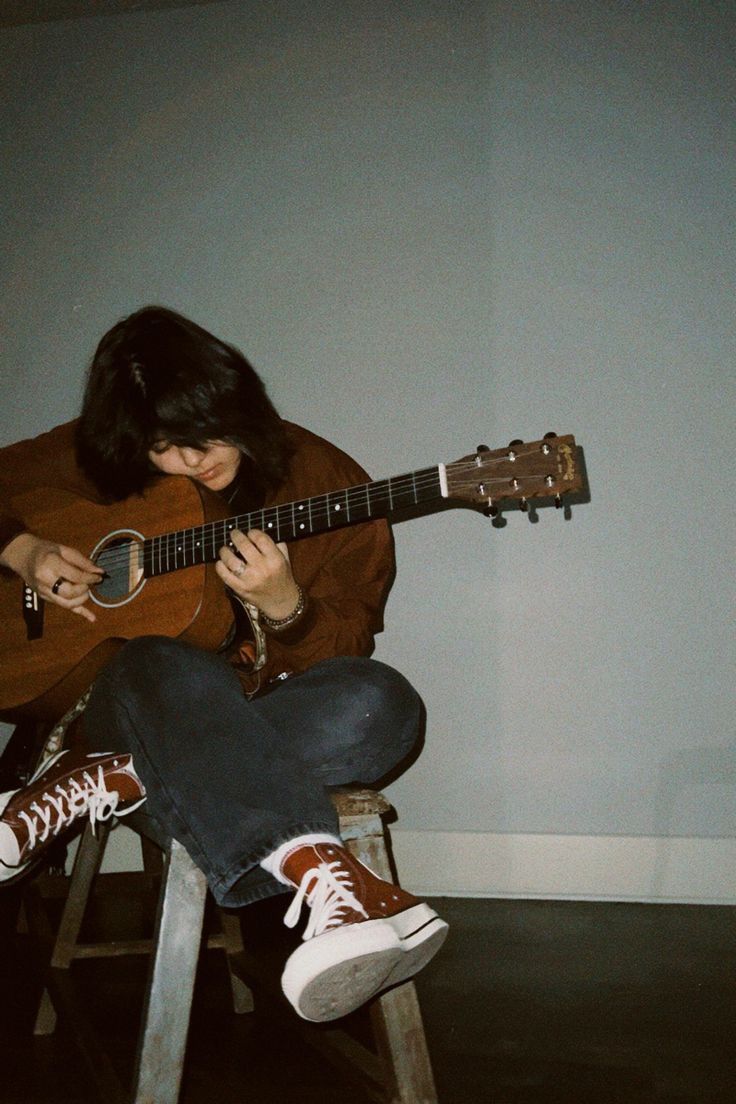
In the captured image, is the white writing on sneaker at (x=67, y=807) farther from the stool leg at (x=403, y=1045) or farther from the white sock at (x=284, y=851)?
the stool leg at (x=403, y=1045)

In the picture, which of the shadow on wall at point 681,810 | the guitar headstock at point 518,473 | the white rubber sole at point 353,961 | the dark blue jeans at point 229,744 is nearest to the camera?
the white rubber sole at point 353,961

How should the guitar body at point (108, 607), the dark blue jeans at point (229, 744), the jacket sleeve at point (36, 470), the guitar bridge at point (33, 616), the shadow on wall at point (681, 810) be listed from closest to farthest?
the dark blue jeans at point (229, 744) < the guitar body at point (108, 607) < the guitar bridge at point (33, 616) < the jacket sleeve at point (36, 470) < the shadow on wall at point (681, 810)

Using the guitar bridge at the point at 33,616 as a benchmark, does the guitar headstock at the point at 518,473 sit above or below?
above

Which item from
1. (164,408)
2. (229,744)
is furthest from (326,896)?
(164,408)

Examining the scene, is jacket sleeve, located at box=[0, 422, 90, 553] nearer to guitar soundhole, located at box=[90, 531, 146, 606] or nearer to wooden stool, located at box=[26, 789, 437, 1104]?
guitar soundhole, located at box=[90, 531, 146, 606]

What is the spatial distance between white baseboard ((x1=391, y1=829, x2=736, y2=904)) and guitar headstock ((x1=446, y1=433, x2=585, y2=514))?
964 mm

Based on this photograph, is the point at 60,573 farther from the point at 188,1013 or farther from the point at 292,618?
the point at 188,1013

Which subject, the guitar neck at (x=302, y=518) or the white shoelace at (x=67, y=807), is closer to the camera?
the white shoelace at (x=67, y=807)

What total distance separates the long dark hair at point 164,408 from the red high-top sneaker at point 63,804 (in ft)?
1.96

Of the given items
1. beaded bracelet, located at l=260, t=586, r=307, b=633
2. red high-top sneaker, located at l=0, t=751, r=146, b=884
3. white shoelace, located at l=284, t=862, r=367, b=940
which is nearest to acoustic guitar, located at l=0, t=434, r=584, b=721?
beaded bracelet, located at l=260, t=586, r=307, b=633

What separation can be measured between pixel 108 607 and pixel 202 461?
288mm

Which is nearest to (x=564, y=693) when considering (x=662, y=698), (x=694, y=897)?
(x=662, y=698)

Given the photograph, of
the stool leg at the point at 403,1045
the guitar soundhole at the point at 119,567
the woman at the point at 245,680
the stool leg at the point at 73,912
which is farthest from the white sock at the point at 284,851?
the guitar soundhole at the point at 119,567

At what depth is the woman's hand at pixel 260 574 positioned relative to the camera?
46.8 inches
